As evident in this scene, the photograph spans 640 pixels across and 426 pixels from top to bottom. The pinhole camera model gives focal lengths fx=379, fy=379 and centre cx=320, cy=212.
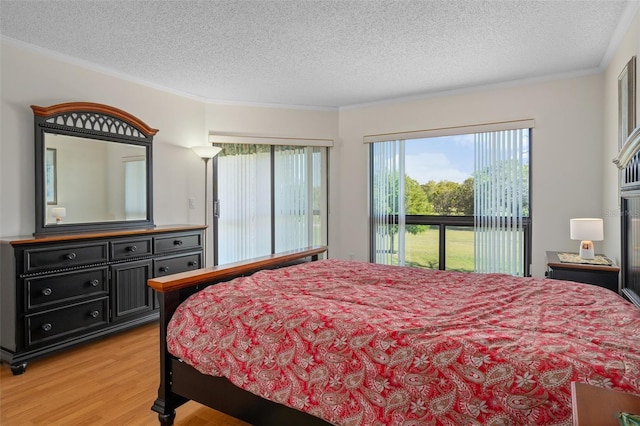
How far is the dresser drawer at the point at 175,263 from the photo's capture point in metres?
3.71

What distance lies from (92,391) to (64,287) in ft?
3.13

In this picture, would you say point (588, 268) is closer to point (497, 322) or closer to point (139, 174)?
point (497, 322)

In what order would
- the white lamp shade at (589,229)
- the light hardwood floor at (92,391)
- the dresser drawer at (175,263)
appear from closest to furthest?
the light hardwood floor at (92,391), the white lamp shade at (589,229), the dresser drawer at (175,263)

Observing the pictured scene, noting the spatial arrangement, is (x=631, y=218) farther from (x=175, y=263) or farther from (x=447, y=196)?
(x=175, y=263)

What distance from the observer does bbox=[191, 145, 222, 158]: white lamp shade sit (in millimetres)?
4594

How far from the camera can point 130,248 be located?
136 inches

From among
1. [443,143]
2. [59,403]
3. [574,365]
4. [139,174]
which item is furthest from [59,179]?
[443,143]

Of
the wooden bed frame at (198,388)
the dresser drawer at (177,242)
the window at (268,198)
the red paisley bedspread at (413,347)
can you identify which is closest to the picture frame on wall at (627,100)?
the red paisley bedspread at (413,347)

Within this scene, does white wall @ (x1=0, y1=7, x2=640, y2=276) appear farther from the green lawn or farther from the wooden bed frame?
the wooden bed frame

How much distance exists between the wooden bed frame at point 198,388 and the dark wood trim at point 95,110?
2143mm

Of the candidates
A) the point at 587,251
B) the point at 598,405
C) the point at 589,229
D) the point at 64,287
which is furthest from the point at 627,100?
the point at 64,287

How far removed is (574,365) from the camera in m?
1.20

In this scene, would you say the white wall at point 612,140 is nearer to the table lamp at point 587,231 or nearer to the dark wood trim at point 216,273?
the table lamp at point 587,231

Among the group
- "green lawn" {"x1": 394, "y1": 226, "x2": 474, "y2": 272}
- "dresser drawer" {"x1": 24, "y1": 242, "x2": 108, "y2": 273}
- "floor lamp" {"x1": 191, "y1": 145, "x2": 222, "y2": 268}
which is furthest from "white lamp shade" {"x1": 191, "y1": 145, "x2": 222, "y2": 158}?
"green lawn" {"x1": 394, "y1": 226, "x2": 474, "y2": 272}
